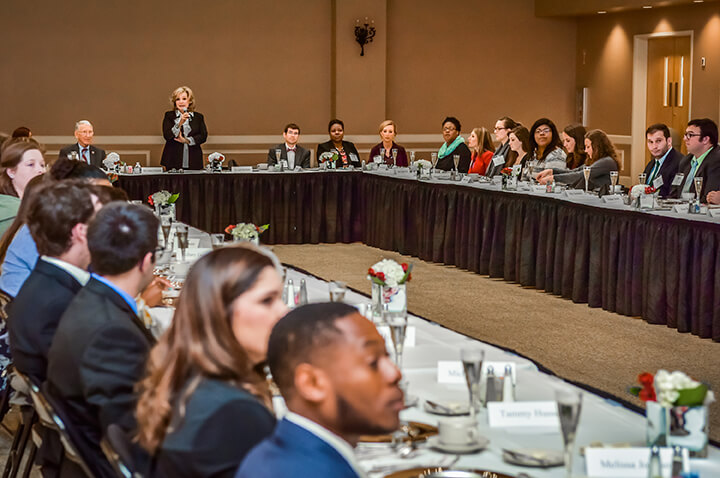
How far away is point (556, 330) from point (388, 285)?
3054 millimetres

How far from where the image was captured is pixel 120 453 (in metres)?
1.88

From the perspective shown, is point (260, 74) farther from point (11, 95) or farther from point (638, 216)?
point (638, 216)

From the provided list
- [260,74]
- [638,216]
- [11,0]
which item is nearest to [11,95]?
[11,0]

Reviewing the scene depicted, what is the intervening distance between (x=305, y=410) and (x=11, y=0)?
11197mm

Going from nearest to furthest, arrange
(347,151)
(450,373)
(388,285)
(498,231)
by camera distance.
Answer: (450,373) → (388,285) → (498,231) → (347,151)

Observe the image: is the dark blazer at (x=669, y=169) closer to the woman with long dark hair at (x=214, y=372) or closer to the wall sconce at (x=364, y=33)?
the wall sconce at (x=364, y=33)

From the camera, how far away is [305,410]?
1.43 meters

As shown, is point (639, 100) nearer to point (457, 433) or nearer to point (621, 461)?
point (457, 433)

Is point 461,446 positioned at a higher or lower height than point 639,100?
lower

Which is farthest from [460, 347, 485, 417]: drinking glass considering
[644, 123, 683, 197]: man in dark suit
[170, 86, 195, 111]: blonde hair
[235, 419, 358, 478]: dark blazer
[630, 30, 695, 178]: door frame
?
[630, 30, 695, 178]: door frame

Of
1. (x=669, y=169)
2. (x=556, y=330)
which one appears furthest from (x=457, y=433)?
(x=669, y=169)

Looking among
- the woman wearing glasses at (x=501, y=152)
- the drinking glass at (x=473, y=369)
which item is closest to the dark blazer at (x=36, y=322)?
the drinking glass at (x=473, y=369)

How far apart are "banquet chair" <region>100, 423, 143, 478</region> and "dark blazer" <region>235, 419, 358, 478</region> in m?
0.50

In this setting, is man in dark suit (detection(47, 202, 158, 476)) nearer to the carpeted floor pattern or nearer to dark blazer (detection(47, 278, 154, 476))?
dark blazer (detection(47, 278, 154, 476))
